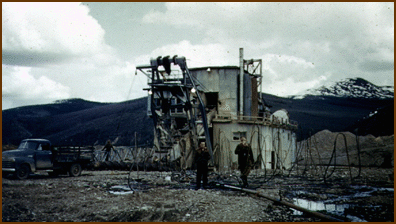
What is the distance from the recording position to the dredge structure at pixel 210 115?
2500cm

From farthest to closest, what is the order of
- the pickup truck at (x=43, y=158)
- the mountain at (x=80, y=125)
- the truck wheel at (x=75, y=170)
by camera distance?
1. the mountain at (x=80, y=125)
2. the truck wheel at (x=75, y=170)
3. the pickup truck at (x=43, y=158)

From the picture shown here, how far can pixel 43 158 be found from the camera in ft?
54.1

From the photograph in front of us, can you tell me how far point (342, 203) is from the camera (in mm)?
10047

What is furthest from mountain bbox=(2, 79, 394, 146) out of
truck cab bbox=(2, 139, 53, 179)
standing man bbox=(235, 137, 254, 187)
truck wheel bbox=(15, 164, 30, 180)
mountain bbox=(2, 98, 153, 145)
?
standing man bbox=(235, 137, 254, 187)

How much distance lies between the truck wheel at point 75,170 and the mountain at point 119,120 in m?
29.0

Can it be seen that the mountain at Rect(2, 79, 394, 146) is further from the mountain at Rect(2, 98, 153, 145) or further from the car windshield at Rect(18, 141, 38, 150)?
the car windshield at Rect(18, 141, 38, 150)

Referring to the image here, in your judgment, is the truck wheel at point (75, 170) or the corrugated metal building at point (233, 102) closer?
the truck wheel at point (75, 170)

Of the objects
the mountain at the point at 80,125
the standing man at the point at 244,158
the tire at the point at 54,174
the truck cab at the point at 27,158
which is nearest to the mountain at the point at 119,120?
the mountain at the point at 80,125

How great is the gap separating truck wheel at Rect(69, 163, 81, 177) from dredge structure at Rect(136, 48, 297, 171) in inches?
243

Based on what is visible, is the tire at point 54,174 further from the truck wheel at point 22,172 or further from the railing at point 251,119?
the railing at point 251,119

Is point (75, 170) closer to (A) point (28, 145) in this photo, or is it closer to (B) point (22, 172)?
(A) point (28, 145)

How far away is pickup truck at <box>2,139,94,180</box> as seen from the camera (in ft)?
49.3

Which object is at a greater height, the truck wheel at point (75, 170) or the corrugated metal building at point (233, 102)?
the corrugated metal building at point (233, 102)

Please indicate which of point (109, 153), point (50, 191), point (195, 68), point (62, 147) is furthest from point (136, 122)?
point (50, 191)
